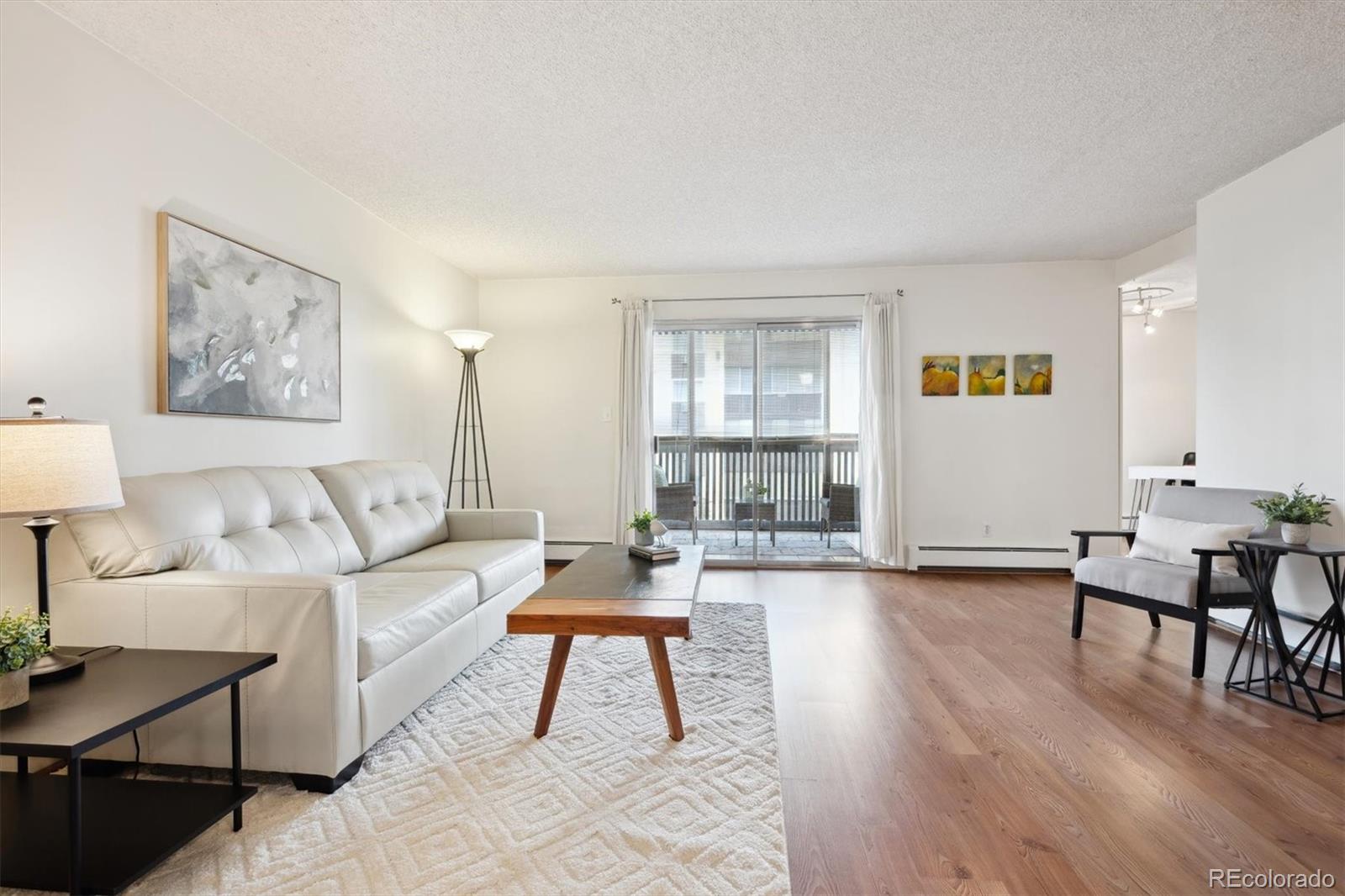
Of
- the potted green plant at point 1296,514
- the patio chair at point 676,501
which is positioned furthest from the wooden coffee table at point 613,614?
the patio chair at point 676,501

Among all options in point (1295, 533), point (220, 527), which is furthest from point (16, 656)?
point (1295, 533)

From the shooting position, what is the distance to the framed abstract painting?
106 inches

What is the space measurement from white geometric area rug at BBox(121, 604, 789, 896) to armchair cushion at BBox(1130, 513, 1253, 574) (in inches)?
93.1

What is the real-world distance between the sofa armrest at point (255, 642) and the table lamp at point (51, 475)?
0.21 meters

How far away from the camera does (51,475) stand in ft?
5.45

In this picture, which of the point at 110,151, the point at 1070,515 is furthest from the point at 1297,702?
the point at 110,151

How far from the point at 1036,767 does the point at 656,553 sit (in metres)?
1.70

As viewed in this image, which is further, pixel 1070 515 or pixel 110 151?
pixel 1070 515

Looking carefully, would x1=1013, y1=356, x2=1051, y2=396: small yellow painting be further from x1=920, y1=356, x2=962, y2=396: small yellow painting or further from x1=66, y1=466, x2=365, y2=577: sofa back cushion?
x1=66, y1=466, x2=365, y2=577: sofa back cushion

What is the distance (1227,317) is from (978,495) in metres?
2.17

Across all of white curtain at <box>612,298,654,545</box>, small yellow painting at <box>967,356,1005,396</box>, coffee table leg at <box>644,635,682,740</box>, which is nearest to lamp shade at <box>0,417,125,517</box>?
coffee table leg at <box>644,635,682,740</box>

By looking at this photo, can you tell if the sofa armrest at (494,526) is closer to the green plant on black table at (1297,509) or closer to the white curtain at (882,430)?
the white curtain at (882,430)

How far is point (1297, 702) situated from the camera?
8.91ft

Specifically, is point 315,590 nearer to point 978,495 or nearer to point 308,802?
point 308,802
